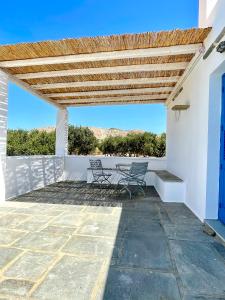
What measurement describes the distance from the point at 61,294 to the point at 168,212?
2884 millimetres

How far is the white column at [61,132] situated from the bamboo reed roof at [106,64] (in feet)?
4.01

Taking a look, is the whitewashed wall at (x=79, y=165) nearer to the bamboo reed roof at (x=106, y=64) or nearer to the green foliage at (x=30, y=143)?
the bamboo reed roof at (x=106, y=64)

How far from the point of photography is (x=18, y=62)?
4613mm

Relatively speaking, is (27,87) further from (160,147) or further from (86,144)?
(160,147)

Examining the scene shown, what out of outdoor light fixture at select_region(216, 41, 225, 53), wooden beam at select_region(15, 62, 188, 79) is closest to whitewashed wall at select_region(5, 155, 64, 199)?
wooden beam at select_region(15, 62, 188, 79)

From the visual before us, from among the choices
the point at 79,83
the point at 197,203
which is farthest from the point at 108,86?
the point at 197,203

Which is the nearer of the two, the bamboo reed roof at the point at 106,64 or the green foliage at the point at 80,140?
the bamboo reed roof at the point at 106,64

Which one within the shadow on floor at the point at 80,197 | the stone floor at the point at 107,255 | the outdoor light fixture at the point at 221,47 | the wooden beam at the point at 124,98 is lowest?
the shadow on floor at the point at 80,197

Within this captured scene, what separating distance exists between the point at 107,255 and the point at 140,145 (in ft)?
45.6

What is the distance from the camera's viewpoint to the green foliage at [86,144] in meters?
16.1

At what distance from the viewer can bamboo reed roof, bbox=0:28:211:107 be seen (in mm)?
3822

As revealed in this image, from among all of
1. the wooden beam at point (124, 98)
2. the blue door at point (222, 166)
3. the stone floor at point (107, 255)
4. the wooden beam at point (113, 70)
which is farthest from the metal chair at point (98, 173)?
the blue door at point (222, 166)

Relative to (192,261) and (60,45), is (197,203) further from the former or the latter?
(60,45)

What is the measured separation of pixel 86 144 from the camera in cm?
1695
